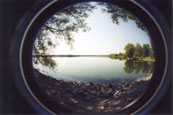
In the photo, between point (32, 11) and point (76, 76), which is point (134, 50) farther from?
point (32, 11)

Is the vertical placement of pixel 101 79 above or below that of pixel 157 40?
below

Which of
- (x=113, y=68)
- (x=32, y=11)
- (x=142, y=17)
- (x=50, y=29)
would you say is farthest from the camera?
(x=113, y=68)

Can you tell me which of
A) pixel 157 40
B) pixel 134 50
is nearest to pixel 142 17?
pixel 157 40

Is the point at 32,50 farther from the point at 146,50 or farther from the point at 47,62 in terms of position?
the point at 146,50

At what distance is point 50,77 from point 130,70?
1008 mm

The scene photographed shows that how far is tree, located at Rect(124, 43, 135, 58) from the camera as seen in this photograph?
6.24 ft

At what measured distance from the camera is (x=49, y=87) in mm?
1904

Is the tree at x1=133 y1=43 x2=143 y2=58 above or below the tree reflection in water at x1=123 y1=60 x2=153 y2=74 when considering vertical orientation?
above

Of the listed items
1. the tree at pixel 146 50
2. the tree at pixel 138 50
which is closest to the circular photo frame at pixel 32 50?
the tree at pixel 146 50

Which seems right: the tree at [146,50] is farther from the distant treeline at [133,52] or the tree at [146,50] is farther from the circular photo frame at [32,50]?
the circular photo frame at [32,50]

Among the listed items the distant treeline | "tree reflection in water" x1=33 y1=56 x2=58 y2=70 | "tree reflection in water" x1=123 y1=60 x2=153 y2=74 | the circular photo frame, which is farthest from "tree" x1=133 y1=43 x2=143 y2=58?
"tree reflection in water" x1=33 y1=56 x2=58 y2=70

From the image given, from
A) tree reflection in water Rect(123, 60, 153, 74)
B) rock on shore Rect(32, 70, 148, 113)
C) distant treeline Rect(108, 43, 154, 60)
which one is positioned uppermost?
distant treeline Rect(108, 43, 154, 60)

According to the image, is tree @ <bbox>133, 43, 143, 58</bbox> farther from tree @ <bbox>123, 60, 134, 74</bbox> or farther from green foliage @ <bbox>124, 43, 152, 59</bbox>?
tree @ <bbox>123, 60, 134, 74</bbox>

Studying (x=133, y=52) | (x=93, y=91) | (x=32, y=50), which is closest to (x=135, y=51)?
(x=133, y=52)
